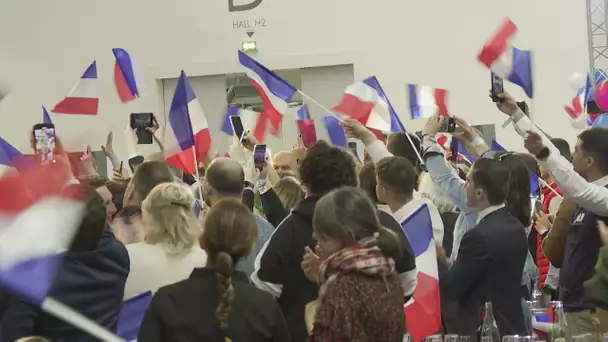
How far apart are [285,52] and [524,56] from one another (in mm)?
6645

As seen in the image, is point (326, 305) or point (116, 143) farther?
point (116, 143)

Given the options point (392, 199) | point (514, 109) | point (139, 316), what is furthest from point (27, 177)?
point (514, 109)

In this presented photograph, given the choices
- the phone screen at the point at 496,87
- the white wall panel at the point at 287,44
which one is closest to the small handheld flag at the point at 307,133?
the phone screen at the point at 496,87

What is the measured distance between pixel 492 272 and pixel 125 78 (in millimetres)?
4138

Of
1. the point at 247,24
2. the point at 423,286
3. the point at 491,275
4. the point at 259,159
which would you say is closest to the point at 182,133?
the point at 259,159

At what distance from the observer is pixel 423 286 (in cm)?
362

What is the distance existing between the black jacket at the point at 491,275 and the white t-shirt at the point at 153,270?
1082 mm

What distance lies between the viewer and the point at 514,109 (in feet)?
12.9

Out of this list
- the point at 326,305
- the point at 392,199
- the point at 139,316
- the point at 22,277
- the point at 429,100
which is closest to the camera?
the point at 22,277

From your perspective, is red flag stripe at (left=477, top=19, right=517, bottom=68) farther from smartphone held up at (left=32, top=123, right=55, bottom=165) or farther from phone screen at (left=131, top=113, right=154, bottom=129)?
phone screen at (left=131, top=113, right=154, bottom=129)

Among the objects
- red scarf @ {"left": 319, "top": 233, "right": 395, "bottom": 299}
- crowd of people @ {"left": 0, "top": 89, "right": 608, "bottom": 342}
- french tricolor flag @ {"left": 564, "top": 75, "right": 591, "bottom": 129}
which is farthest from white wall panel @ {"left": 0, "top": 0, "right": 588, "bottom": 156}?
red scarf @ {"left": 319, "top": 233, "right": 395, "bottom": 299}

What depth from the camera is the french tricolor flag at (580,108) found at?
7567 millimetres

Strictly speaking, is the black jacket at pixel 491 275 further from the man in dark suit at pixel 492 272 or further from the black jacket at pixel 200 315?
the black jacket at pixel 200 315

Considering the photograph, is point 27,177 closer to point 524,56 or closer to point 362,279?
point 362,279
